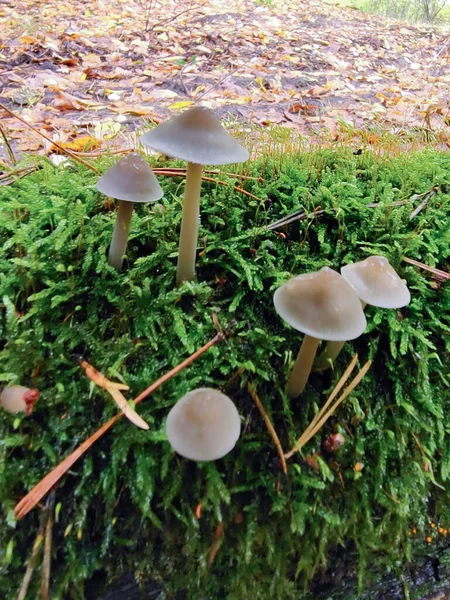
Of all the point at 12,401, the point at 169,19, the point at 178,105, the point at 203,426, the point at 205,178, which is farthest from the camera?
the point at 169,19

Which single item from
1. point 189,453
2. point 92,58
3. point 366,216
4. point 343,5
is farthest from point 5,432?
point 343,5

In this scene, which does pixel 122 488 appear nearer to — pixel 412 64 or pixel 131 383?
pixel 131 383

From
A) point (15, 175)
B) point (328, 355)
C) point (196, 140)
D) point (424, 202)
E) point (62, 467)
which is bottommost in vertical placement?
point (62, 467)

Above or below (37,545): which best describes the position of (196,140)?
above

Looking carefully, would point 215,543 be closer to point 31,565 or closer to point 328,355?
point 31,565

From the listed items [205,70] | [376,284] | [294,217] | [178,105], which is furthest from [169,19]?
[376,284]

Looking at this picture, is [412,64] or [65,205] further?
[412,64]

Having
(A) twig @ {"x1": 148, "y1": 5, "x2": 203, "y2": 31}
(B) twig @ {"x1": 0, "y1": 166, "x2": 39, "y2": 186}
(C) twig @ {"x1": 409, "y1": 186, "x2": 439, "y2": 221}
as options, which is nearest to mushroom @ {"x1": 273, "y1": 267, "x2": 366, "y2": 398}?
(C) twig @ {"x1": 409, "y1": 186, "x2": 439, "y2": 221}
